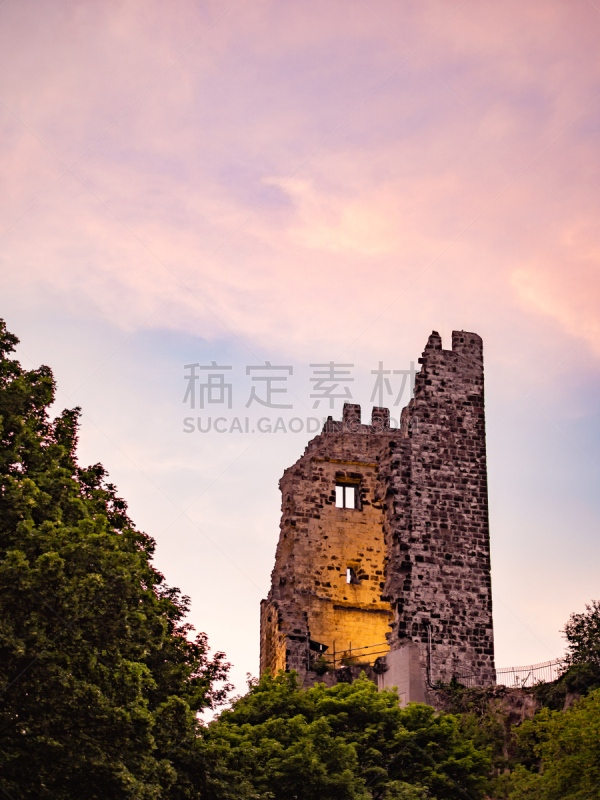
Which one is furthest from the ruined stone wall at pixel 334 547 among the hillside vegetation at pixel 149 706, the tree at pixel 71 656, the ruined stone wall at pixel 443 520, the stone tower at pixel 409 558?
the tree at pixel 71 656

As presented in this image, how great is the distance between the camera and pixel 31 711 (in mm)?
16516

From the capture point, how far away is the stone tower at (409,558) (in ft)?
97.3

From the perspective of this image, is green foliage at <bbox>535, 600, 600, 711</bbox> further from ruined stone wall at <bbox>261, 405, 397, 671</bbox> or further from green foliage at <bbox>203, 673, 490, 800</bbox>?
ruined stone wall at <bbox>261, 405, 397, 671</bbox>

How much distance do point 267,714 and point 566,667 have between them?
7434 millimetres

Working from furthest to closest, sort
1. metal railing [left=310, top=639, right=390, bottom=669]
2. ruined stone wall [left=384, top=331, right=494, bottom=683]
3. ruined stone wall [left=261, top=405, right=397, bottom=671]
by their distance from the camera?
1. ruined stone wall [left=261, top=405, right=397, bottom=671]
2. metal railing [left=310, top=639, right=390, bottom=669]
3. ruined stone wall [left=384, top=331, right=494, bottom=683]

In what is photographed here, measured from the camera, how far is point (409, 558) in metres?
30.3

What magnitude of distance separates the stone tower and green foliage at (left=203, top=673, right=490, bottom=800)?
145 inches

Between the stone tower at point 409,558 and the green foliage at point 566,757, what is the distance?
565 cm

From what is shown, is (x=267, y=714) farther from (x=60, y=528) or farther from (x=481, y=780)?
(x=60, y=528)

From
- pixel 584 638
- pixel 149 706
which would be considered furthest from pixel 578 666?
pixel 149 706

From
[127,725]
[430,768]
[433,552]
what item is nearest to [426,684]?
[433,552]

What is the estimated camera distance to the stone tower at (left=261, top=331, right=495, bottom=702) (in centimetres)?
2966

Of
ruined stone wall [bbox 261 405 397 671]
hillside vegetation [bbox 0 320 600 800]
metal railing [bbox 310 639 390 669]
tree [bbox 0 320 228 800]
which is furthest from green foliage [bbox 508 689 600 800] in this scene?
ruined stone wall [bbox 261 405 397 671]

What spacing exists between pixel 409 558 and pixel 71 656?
49.9ft
